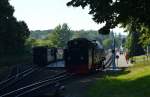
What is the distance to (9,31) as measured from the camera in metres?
72.8

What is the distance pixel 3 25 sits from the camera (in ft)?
232

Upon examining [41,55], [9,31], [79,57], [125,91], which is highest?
[9,31]

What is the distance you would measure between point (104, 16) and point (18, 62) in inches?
2156

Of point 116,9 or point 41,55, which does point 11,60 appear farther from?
point 116,9

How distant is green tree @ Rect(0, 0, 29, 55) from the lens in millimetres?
70531

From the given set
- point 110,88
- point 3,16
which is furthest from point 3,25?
point 110,88

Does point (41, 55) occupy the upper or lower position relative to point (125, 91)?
upper

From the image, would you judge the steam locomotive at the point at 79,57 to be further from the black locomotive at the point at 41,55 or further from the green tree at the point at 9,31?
the green tree at the point at 9,31

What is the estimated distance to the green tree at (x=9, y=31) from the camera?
70531 millimetres

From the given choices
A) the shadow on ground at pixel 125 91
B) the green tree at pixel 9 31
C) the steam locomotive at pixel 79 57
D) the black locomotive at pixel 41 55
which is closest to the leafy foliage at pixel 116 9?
the shadow on ground at pixel 125 91

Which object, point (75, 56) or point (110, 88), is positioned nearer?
point (110, 88)

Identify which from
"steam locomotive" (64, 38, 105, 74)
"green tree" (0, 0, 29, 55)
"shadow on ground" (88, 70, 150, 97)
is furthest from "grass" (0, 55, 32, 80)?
"shadow on ground" (88, 70, 150, 97)

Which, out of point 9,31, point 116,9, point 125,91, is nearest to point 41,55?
point 9,31

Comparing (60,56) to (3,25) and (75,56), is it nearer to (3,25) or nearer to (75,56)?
(3,25)
